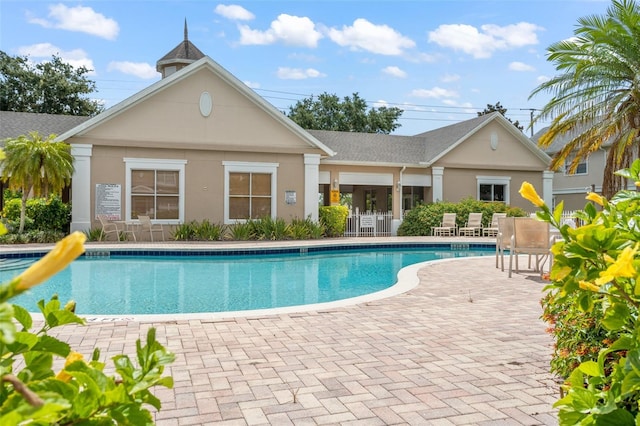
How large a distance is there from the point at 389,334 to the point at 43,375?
178 inches

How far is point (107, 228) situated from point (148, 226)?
1.26 metres

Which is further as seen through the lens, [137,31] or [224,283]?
[137,31]

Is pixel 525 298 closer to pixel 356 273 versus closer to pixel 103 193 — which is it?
pixel 356 273

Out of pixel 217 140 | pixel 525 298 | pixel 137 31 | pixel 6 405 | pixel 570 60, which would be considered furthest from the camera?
pixel 137 31

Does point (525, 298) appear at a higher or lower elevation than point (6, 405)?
lower

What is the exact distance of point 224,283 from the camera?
9977mm

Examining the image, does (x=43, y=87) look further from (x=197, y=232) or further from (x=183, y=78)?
(x=197, y=232)

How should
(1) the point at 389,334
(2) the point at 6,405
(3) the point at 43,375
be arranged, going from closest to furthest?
(2) the point at 6,405 < (3) the point at 43,375 < (1) the point at 389,334

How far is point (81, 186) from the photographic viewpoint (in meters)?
16.4

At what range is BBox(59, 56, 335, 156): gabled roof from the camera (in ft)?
53.7

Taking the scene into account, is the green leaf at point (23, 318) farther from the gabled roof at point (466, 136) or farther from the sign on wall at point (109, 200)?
the gabled roof at point (466, 136)

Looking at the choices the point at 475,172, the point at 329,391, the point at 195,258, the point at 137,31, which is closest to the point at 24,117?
the point at 137,31

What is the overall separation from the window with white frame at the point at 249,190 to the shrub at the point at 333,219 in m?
2.07

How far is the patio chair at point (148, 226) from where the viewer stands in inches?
655
